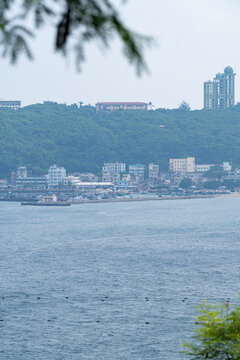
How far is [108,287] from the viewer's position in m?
24.0

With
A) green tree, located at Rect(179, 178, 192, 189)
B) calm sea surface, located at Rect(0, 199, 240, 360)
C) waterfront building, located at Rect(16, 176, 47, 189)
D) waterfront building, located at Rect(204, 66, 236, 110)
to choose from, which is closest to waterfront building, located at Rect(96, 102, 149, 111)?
waterfront building, located at Rect(204, 66, 236, 110)

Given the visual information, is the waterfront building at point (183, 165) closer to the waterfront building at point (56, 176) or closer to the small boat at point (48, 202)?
the waterfront building at point (56, 176)

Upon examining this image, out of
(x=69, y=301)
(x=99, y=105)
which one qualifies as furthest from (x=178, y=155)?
(x=69, y=301)

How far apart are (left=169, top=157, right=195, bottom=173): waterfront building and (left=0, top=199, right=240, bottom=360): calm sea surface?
63.5 metres

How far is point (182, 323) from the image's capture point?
18516 mm

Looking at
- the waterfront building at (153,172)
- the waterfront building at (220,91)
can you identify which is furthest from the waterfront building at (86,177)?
the waterfront building at (220,91)

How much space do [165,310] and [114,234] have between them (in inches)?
916

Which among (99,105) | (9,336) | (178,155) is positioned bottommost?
(9,336)

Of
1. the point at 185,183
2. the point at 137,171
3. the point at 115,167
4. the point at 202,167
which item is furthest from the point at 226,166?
the point at 115,167

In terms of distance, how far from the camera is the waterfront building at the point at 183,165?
110 meters

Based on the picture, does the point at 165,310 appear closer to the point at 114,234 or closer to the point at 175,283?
the point at 175,283

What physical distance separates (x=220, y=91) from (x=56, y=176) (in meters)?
63.1

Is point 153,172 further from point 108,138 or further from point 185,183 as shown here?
point 108,138

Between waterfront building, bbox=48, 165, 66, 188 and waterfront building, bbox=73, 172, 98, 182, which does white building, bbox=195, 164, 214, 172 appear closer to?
waterfront building, bbox=73, 172, 98, 182
